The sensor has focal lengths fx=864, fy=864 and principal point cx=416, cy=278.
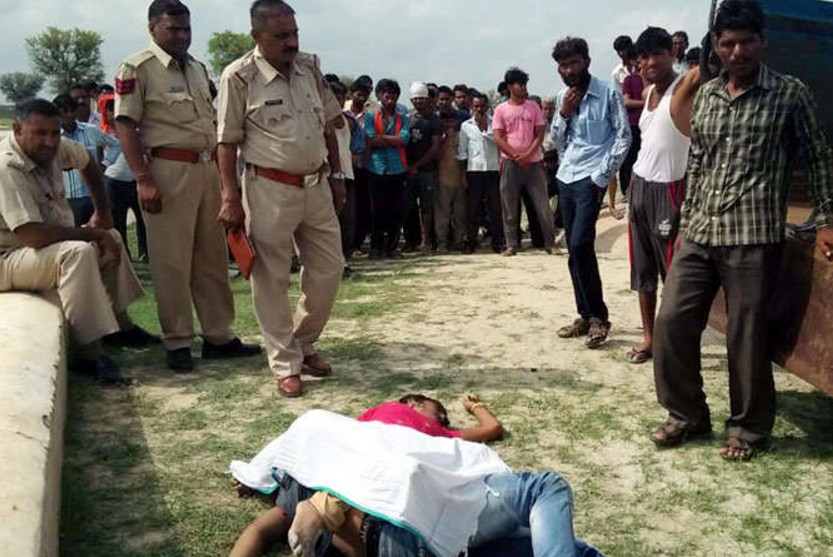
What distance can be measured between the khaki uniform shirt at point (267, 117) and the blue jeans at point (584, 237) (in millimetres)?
1608

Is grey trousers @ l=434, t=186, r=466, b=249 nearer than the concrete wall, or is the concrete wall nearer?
the concrete wall

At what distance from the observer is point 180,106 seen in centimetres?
485

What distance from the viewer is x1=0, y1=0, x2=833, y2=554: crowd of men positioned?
11.3ft

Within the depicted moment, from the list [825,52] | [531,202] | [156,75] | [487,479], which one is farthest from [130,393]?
[531,202]

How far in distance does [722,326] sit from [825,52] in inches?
68.3

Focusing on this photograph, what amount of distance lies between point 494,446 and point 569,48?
252 centimetres

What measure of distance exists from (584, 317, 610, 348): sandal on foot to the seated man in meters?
2.67

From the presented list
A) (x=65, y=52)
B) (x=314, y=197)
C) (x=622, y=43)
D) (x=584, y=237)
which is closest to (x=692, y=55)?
(x=622, y=43)

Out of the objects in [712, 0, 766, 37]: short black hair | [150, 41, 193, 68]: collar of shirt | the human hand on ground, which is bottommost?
the human hand on ground

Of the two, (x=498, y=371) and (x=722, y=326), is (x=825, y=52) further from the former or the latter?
(x=498, y=371)

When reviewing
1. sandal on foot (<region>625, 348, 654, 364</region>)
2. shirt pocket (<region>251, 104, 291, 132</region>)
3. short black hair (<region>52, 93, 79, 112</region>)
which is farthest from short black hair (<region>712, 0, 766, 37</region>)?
short black hair (<region>52, 93, 79, 112</region>)

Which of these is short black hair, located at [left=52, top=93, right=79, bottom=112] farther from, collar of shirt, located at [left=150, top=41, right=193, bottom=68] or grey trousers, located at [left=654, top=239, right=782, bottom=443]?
grey trousers, located at [left=654, top=239, right=782, bottom=443]

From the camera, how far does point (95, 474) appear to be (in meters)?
3.49

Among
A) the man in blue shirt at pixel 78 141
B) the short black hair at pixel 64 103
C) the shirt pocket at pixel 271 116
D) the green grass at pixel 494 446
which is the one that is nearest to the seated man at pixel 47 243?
the green grass at pixel 494 446
